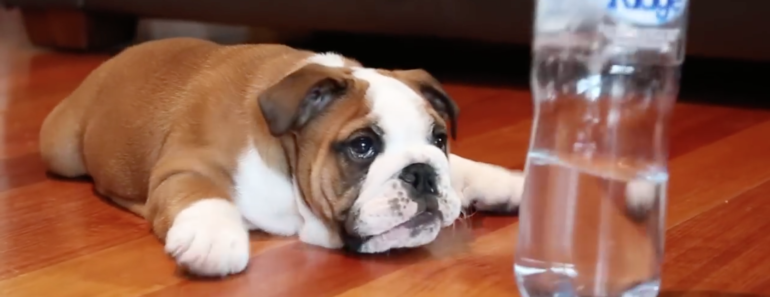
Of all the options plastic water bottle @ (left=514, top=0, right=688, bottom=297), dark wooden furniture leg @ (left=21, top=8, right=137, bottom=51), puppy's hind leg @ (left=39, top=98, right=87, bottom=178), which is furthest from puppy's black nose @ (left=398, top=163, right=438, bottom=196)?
dark wooden furniture leg @ (left=21, top=8, right=137, bottom=51)

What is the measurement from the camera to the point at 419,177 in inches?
48.2

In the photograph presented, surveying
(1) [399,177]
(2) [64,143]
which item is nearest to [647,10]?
(1) [399,177]

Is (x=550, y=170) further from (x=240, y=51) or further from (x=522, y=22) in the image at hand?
(x=522, y=22)

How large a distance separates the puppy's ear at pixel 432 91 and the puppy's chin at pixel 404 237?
0.61 ft

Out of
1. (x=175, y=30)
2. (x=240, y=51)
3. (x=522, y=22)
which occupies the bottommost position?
(x=175, y=30)

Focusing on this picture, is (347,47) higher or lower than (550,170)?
lower

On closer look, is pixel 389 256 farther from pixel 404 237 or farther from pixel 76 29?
pixel 76 29

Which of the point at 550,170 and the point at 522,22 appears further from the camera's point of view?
the point at 522,22

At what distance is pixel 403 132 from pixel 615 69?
0.85 ft

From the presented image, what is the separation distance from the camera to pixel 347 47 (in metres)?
3.05

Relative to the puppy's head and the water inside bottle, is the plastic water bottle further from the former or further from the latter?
the puppy's head

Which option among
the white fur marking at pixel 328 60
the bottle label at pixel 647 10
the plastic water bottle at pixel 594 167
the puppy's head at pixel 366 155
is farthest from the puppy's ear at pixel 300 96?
the bottle label at pixel 647 10

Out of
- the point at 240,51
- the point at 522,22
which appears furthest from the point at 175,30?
the point at 240,51

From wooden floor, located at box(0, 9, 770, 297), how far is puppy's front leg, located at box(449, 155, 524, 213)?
0.07 ft
